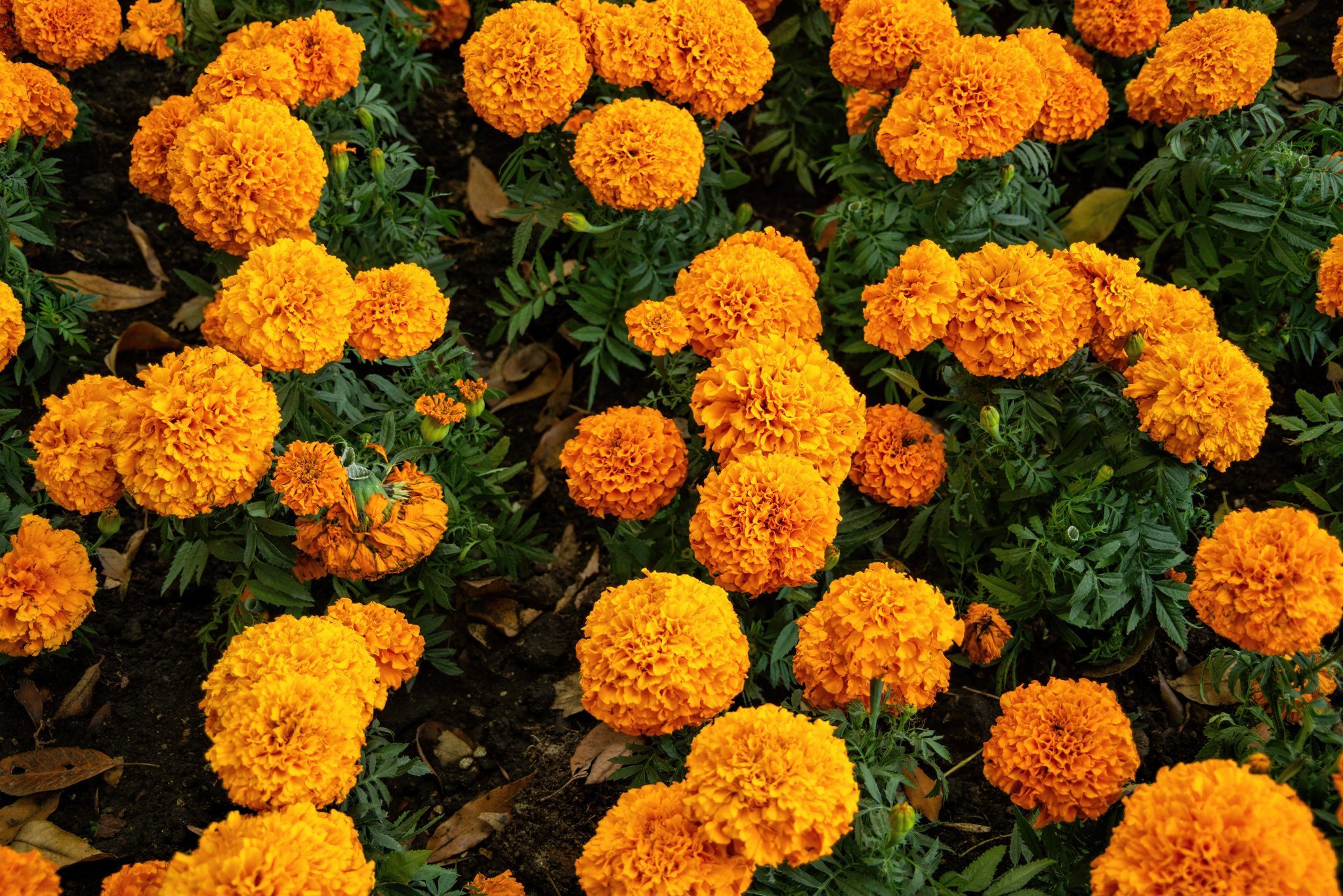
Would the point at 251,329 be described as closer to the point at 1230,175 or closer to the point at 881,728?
the point at 881,728

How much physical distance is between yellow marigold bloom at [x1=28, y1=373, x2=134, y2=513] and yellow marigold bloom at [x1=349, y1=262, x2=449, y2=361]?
747 mm

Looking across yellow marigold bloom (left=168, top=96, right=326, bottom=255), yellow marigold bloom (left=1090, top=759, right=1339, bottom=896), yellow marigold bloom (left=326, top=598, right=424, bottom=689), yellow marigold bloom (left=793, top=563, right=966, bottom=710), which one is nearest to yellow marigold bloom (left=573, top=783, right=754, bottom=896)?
yellow marigold bloom (left=793, top=563, right=966, bottom=710)

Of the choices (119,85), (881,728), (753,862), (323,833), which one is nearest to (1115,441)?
(881,728)

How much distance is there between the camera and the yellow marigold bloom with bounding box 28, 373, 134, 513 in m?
3.09

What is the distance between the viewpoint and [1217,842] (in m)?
2.17

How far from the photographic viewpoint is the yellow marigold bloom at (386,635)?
10.5ft

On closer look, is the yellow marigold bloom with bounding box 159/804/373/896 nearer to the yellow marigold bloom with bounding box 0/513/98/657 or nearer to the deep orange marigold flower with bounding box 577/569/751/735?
the deep orange marigold flower with bounding box 577/569/751/735

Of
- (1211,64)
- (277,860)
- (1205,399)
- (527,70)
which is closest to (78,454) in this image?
(277,860)

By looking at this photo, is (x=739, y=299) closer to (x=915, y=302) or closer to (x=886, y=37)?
(x=915, y=302)

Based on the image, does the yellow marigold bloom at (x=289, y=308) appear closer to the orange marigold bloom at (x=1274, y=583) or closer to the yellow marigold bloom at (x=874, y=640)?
the yellow marigold bloom at (x=874, y=640)

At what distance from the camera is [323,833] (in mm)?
2449

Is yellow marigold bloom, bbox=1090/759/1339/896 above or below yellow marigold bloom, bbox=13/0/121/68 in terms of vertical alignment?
below

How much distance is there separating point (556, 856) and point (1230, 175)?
A: 3450mm

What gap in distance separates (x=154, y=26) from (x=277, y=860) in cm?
357
